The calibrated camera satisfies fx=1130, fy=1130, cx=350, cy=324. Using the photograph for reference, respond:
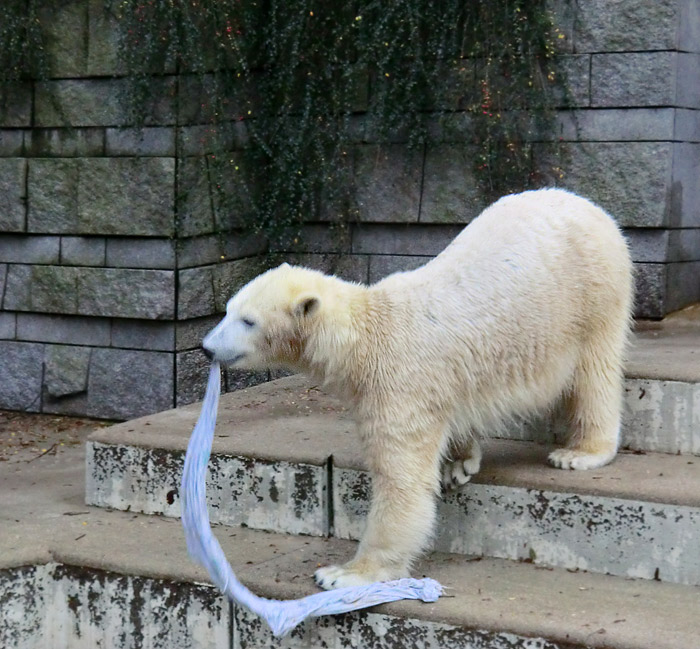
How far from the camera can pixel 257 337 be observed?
10.7 ft

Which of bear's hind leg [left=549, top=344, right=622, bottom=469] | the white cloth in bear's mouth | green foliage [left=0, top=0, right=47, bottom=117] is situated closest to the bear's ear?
the white cloth in bear's mouth

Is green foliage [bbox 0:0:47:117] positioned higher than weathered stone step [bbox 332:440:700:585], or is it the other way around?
green foliage [bbox 0:0:47:117]

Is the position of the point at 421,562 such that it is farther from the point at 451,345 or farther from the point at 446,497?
the point at 451,345

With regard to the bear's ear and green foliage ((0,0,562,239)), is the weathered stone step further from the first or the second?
green foliage ((0,0,562,239))

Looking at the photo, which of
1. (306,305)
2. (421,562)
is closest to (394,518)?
(421,562)

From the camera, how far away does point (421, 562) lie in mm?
3467

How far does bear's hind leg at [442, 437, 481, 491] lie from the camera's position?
3.54 m

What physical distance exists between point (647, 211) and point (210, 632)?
2.82m

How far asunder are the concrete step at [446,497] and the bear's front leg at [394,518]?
13.7 inches

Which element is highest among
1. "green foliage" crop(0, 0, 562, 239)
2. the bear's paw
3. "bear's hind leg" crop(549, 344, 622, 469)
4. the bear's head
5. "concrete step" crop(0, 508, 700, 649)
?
"green foliage" crop(0, 0, 562, 239)

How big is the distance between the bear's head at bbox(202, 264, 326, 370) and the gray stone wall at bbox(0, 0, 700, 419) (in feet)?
6.99

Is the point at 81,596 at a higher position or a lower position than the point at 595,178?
lower

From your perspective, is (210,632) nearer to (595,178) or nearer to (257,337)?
(257,337)

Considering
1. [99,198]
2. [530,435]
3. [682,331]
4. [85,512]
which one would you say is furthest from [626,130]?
[85,512]
